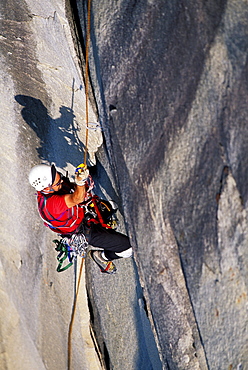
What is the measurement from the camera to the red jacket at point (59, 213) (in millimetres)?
3516

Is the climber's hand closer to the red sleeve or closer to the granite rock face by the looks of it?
the granite rock face

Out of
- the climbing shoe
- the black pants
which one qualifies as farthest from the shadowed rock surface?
the black pants

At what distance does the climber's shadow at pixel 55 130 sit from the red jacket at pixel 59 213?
0.69m

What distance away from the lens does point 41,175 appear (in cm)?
338

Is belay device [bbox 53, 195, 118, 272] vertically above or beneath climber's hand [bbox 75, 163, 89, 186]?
beneath

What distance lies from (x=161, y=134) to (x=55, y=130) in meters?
1.81

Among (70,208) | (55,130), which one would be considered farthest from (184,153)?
(55,130)

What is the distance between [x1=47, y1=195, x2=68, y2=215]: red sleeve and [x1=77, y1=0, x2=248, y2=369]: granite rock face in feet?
1.91

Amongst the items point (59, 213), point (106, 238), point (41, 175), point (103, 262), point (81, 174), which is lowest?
point (103, 262)

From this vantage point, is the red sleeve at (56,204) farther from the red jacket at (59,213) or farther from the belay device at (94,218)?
the belay device at (94,218)

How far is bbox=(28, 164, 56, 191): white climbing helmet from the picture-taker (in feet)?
11.1

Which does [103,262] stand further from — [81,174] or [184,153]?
[184,153]

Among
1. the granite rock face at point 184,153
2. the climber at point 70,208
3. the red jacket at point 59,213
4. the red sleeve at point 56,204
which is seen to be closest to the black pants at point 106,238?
the climber at point 70,208

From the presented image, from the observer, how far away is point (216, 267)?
8.18 ft
